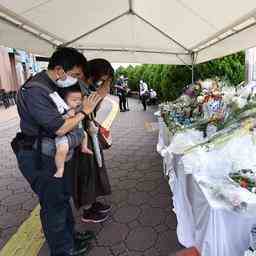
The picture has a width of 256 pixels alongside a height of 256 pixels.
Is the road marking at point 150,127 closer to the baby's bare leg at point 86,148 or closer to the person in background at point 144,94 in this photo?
the person in background at point 144,94

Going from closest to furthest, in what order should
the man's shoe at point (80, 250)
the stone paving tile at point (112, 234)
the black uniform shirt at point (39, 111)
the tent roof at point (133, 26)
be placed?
the black uniform shirt at point (39, 111) < the man's shoe at point (80, 250) < the stone paving tile at point (112, 234) < the tent roof at point (133, 26)

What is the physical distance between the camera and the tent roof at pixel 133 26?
2.93 meters

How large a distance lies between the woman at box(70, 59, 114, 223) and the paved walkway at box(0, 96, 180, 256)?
0.16 m

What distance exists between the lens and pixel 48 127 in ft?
5.98

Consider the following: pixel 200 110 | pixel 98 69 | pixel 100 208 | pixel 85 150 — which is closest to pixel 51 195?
pixel 85 150

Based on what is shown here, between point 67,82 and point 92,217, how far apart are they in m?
1.59

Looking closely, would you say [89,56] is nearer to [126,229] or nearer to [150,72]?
[126,229]

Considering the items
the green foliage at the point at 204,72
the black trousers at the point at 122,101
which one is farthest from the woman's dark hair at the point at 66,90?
the black trousers at the point at 122,101

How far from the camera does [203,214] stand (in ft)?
5.08

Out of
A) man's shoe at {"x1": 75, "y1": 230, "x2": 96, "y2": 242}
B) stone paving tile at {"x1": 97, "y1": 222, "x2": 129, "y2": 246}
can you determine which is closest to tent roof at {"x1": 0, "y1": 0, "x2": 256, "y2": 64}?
man's shoe at {"x1": 75, "y1": 230, "x2": 96, "y2": 242}

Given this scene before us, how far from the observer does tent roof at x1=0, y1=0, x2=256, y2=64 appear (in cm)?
293

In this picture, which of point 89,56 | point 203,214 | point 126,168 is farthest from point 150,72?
point 203,214

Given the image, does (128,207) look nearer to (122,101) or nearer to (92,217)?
(92,217)

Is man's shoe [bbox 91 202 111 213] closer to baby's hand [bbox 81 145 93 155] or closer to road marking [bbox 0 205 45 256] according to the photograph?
road marking [bbox 0 205 45 256]
